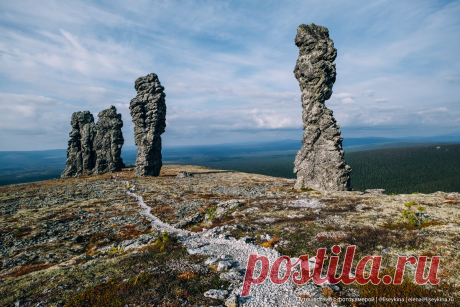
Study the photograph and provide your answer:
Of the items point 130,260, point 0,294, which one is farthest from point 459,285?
point 0,294

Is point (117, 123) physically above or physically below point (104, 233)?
above

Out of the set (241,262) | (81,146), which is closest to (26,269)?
(241,262)

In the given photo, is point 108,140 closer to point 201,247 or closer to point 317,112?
point 317,112

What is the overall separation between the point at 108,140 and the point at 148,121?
72.8 ft

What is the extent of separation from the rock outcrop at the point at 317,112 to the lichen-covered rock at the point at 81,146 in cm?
7905

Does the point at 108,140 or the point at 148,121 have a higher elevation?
the point at 148,121

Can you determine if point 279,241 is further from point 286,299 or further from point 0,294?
point 0,294

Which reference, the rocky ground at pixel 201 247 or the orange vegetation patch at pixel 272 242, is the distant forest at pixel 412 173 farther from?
the orange vegetation patch at pixel 272 242

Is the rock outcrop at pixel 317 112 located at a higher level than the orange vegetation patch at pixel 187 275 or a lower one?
higher

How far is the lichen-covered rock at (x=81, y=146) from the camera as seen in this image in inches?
3246

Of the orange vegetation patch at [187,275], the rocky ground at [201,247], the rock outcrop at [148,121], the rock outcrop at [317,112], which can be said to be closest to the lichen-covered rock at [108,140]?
the rock outcrop at [148,121]

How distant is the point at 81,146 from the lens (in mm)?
84062

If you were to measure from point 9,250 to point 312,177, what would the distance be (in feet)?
136

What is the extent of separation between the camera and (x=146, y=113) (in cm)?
7162
